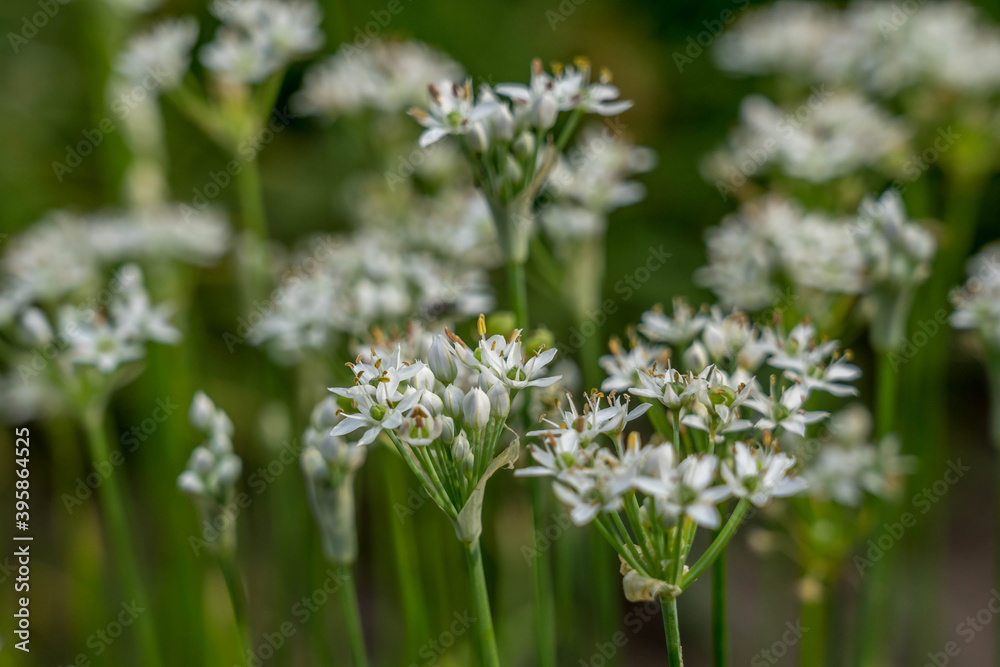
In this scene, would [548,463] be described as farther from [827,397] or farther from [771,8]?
[771,8]

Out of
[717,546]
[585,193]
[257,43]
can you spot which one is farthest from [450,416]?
[257,43]

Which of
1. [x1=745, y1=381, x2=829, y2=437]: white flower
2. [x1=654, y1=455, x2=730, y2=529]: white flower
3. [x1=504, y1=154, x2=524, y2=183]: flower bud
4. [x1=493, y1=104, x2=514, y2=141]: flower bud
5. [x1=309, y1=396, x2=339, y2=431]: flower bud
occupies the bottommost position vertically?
[x1=309, y1=396, x2=339, y2=431]: flower bud

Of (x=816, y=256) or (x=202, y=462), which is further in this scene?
(x=816, y=256)

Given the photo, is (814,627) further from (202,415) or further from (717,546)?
(202,415)

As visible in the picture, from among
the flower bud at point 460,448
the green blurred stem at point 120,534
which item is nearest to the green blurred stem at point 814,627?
the flower bud at point 460,448

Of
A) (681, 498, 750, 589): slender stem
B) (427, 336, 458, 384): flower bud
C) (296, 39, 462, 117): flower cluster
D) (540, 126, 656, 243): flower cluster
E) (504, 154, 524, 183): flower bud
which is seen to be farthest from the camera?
(296, 39, 462, 117): flower cluster

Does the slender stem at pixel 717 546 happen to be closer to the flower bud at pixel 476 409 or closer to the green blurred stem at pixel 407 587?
the flower bud at pixel 476 409

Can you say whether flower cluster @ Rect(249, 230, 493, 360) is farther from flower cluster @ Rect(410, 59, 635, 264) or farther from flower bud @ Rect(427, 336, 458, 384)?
flower bud @ Rect(427, 336, 458, 384)

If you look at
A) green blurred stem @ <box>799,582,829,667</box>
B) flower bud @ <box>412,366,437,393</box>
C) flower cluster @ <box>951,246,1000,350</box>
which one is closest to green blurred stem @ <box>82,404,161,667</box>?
flower bud @ <box>412,366,437,393</box>
